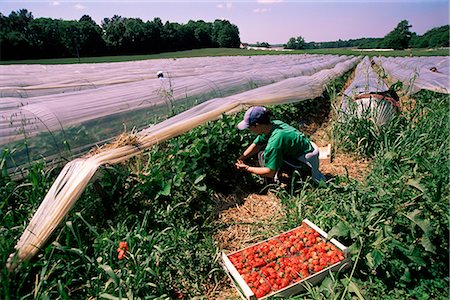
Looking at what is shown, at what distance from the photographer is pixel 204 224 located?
2.50m

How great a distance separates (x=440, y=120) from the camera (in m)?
3.35

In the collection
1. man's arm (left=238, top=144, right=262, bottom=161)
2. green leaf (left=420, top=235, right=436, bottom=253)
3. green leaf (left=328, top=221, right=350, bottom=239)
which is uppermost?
man's arm (left=238, top=144, right=262, bottom=161)

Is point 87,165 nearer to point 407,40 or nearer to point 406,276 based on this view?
point 406,276

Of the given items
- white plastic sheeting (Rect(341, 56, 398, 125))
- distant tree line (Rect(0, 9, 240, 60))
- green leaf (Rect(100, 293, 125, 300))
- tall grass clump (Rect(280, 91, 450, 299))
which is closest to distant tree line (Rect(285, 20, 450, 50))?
distant tree line (Rect(0, 9, 240, 60))

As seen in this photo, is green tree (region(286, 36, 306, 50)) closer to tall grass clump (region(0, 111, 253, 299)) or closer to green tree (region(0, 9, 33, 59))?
green tree (region(0, 9, 33, 59))

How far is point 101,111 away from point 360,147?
3.24 metres

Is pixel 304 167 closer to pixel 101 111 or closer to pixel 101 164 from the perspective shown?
pixel 101 164

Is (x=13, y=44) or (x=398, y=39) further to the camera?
(x=398, y=39)

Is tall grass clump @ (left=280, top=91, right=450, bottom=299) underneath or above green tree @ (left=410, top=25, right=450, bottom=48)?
underneath

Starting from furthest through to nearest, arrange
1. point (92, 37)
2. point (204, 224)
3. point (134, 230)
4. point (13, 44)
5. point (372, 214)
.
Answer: point (92, 37) → point (13, 44) → point (204, 224) → point (134, 230) → point (372, 214)

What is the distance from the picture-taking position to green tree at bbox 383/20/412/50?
4812cm

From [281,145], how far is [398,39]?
56.6 metres

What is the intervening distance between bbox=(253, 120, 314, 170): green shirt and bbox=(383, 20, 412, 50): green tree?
55.1m

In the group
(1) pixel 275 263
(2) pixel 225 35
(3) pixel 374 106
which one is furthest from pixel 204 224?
(2) pixel 225 35
